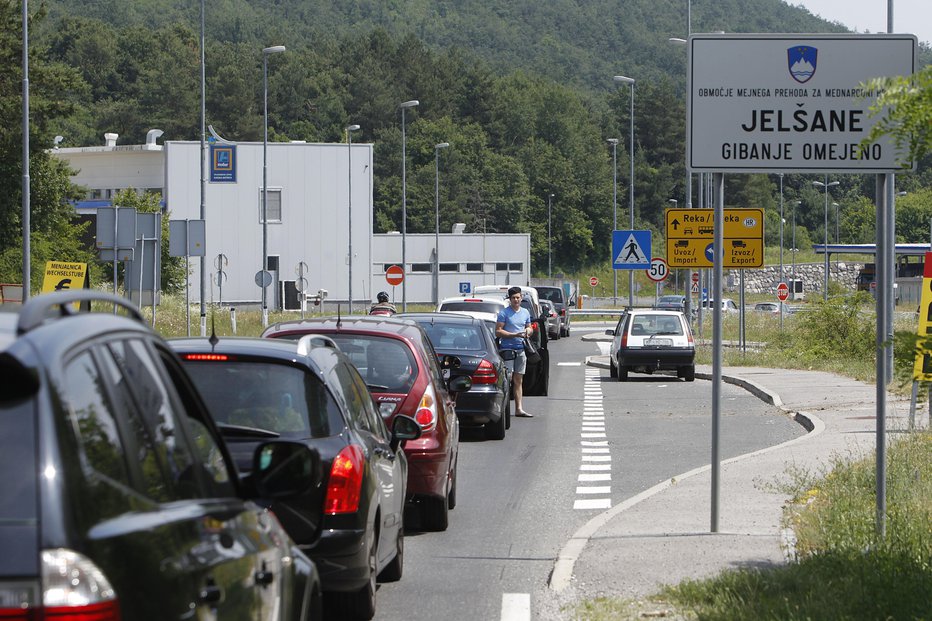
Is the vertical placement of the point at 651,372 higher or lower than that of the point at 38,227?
lower

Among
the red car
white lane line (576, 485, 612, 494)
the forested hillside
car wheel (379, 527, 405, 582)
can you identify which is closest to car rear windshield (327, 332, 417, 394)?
the red car

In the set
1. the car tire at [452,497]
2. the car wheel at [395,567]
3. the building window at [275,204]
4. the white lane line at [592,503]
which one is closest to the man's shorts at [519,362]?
the white lane line at [592,503]

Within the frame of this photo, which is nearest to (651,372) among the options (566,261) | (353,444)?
(353,444)

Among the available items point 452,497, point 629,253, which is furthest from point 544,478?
point 629,253

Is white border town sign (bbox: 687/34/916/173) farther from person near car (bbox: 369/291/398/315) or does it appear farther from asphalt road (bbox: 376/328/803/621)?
person near car (bbox: 369/291/398/315)

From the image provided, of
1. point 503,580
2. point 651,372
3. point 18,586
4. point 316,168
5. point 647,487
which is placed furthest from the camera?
point 316,168

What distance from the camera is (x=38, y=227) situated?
57125 millimetres

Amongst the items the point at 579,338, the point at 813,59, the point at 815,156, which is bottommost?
the point at 579,338

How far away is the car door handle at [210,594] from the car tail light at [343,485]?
3.52 metres

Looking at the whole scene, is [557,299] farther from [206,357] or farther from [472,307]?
[206,357]

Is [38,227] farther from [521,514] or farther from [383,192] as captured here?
[383,192]

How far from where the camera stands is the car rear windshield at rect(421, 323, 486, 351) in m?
18.0

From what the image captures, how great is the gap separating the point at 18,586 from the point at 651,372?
29.3 meters

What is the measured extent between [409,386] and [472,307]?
1788 centimetres
